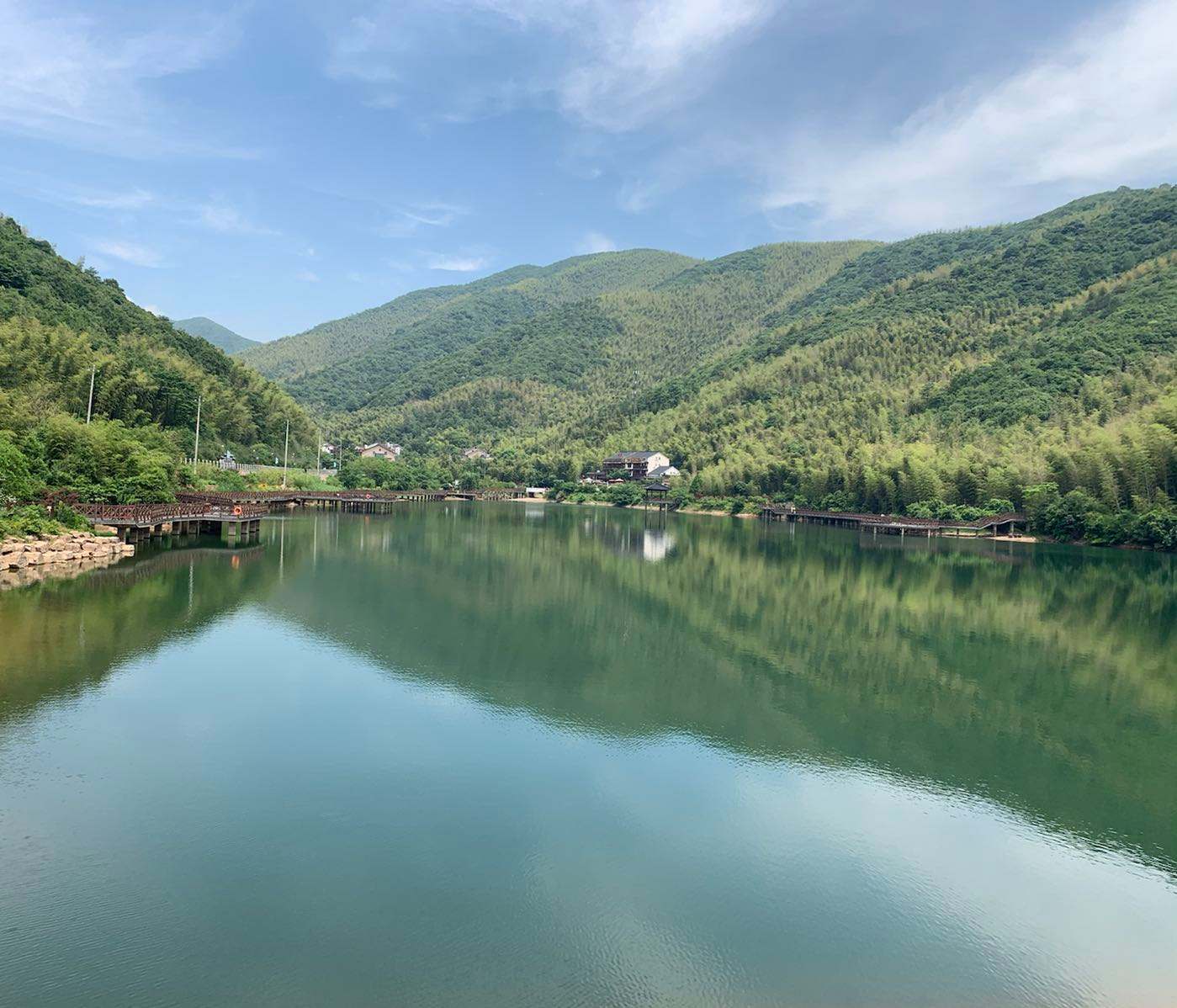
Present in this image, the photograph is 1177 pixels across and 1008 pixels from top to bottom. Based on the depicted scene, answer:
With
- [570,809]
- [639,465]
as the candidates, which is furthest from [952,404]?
[570,809]

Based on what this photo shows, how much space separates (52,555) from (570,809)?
20.2 m

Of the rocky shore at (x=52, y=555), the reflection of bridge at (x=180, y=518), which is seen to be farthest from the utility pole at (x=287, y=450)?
the rocky shore at (x=52, y=555)

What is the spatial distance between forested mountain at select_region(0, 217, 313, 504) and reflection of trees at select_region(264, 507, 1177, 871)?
9279mm

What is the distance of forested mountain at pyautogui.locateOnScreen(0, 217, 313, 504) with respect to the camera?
3023cm

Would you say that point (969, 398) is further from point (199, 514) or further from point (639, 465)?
point (199, 514)

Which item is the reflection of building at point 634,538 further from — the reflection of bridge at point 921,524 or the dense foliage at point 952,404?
the dense foliage at point 952,404

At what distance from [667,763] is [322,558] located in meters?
21.8

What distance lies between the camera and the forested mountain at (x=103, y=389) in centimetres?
3023

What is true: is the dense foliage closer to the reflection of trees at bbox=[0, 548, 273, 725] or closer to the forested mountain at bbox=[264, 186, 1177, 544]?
the forested mountain at bbox=[264, 186, 1177, 544]

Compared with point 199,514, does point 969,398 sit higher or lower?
higher

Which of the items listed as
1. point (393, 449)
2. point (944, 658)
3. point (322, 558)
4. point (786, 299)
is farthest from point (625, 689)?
point (786, 299)

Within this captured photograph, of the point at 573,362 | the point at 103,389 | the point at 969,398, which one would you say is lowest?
the point at 103,389

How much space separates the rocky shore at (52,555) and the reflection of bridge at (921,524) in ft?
142

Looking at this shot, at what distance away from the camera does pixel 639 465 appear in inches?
3625
